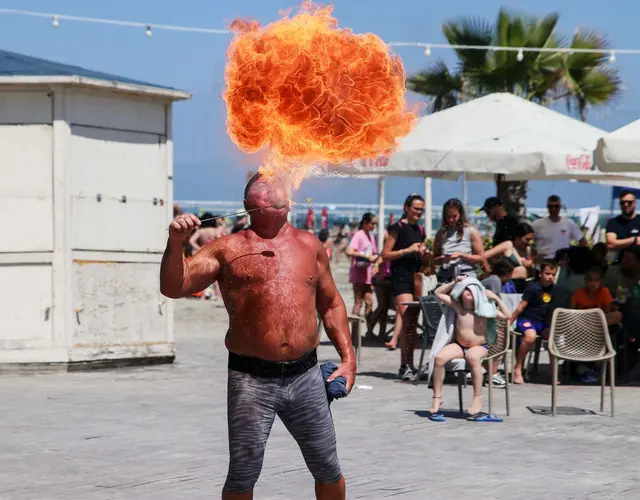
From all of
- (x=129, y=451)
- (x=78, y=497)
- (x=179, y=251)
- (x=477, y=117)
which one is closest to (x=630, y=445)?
(x=129, y=451)

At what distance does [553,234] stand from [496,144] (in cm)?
199

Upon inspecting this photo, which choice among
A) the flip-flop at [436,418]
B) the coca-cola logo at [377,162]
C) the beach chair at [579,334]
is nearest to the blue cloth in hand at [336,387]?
the flip-flop at [436,418]

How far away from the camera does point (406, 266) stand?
1307 cm

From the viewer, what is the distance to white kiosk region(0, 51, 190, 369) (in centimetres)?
1316

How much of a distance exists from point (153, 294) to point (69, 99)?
7.65 feet

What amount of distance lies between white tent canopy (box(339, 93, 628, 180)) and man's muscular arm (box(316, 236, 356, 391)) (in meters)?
7.27

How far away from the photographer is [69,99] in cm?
1323

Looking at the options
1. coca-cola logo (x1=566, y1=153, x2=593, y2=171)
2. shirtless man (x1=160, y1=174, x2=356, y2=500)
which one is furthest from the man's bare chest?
coca-cola logo (x1=566, y1=153, x2=593, y2=171)

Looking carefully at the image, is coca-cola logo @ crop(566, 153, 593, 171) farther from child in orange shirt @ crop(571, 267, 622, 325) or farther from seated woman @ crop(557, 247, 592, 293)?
child in orange shirt @ crop(571, 267, 622, 325)

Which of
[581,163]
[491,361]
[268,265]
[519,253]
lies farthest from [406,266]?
[268,265]

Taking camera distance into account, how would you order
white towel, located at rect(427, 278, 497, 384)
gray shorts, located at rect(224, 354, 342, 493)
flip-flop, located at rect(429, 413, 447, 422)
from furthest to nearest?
1. white towel, located at rect(427, 278, 497, 384)
2. flip-flop, located at rect(429, 413, 447, 422)
3. gray shorts, located at rect(224, 354, 342, 493)

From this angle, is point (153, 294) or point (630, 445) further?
point (153, 294)

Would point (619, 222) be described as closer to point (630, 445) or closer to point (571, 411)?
point (571, 411)

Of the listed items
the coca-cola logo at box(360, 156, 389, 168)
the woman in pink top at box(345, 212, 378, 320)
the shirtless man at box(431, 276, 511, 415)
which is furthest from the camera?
the woman in pink top at box(345, 212, 378, 320)
